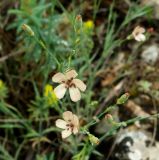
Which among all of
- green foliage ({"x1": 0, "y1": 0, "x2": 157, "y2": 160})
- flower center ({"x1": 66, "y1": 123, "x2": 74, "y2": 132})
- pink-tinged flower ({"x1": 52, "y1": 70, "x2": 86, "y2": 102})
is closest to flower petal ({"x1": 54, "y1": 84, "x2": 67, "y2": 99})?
pink-tinged flower ({"x1": 52, "y1": 70, "x2": 86, "y2": 102})

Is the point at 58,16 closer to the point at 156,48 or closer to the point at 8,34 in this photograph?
the point at 8,34

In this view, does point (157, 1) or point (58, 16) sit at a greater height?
point (58, 16)

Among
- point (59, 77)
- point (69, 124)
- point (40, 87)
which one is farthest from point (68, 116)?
point (40, 87)

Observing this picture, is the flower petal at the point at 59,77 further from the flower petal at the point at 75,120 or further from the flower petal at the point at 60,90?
the flower petal at the point at 75,120

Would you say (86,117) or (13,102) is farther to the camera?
(13,102)

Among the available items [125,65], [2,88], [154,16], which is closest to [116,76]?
[125,65]

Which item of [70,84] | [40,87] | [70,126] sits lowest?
[40,87]

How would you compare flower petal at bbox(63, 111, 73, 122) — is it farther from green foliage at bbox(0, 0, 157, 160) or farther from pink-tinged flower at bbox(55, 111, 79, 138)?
green foliage at bbox(0, 0, 157, 160)

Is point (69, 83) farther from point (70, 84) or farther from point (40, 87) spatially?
point (40, 87)
